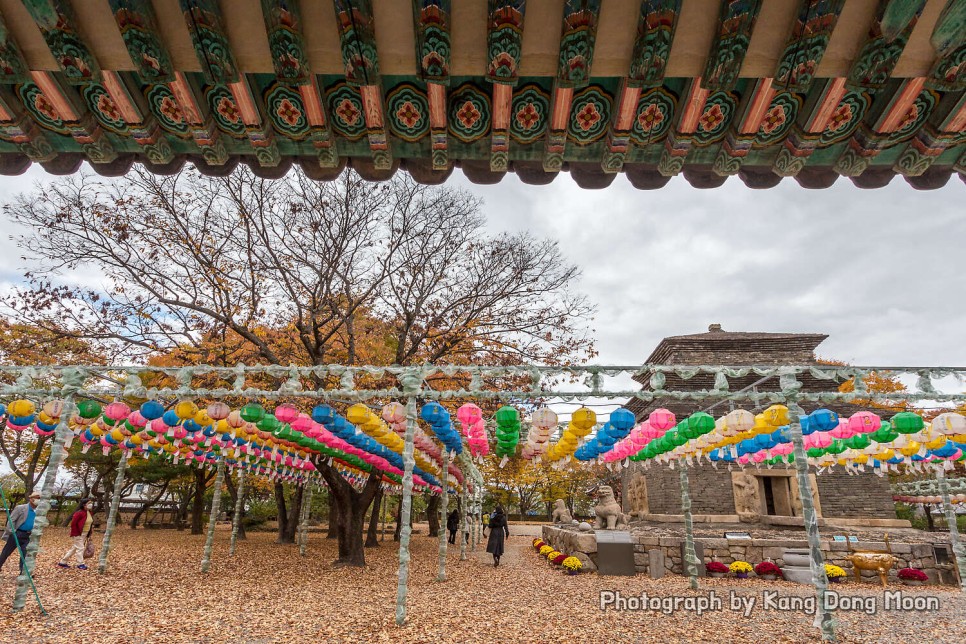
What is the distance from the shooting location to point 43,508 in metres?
6.94

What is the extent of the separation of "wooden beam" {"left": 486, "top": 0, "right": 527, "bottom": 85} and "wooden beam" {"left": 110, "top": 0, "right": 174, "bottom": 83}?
149cm

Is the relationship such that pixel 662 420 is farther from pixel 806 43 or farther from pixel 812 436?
pixel 806 43

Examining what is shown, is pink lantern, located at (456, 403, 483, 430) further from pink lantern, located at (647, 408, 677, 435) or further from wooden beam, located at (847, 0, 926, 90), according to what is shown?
wooden beam, located at (847, 0, 926, 90)

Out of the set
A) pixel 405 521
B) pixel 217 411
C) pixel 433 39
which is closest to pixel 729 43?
pixel 433 39

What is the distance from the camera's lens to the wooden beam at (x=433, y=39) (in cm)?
214

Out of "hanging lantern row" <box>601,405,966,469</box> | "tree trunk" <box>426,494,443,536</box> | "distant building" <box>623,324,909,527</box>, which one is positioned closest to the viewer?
"hanging lantern row" <box>601,405,966,469</box>

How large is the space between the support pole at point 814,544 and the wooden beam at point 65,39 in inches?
312

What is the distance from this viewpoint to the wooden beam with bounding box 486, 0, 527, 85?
213cm

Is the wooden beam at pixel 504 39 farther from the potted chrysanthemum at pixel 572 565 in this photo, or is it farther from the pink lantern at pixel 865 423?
the potted chrysanthemum at pixel 572 565

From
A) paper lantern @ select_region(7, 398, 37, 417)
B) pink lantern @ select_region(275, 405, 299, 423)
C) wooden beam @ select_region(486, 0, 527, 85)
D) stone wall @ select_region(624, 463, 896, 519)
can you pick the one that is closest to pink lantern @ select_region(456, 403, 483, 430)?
pink lantern @ select_region(275, 405, 299, 423)

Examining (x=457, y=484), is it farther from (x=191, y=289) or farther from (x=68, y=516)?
(x=68, y=516)

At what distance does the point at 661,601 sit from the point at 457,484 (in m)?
12.5

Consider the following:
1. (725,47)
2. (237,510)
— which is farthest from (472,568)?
(725,47)

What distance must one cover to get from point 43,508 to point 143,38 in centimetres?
782
